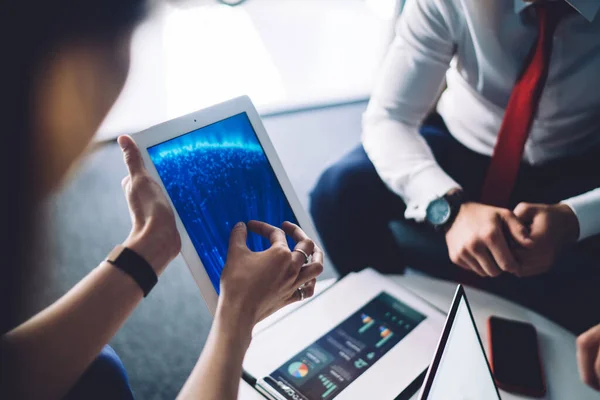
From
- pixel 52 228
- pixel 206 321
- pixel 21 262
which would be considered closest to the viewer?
pixel 206 321

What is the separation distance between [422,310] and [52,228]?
155 centimetres

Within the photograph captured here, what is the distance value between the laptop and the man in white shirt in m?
0.24

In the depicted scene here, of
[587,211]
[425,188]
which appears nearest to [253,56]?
[425,188]

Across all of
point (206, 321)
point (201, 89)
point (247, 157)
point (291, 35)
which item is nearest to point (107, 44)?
point (247, 157)

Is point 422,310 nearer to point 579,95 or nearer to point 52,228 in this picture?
Answer: point 579,95

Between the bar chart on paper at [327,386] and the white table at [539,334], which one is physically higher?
the bar chart on paper at [327,386]

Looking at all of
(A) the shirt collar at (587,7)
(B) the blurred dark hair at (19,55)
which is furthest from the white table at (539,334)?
(A) the shirt collar at (587,7)

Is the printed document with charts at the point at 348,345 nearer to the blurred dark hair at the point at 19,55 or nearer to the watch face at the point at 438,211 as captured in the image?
the watch face at the point at 438,211

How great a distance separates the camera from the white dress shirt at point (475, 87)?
88cm

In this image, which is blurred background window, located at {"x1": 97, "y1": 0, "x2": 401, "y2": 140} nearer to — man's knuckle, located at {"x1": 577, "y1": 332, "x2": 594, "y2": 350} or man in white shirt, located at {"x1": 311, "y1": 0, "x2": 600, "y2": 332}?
man in white shirt, located at {"x1": 311, "y1": 0, "x2": 600, "y2": 332}

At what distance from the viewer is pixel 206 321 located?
1398mm

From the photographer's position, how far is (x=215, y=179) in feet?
2.28

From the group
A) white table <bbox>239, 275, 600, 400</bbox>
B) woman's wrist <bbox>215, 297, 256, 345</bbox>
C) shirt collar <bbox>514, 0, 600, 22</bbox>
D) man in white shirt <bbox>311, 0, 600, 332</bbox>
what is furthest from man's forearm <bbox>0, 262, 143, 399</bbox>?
shirt collar <bbox>514, 0, 600, 22</bbox>

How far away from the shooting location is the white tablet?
2.07ft
